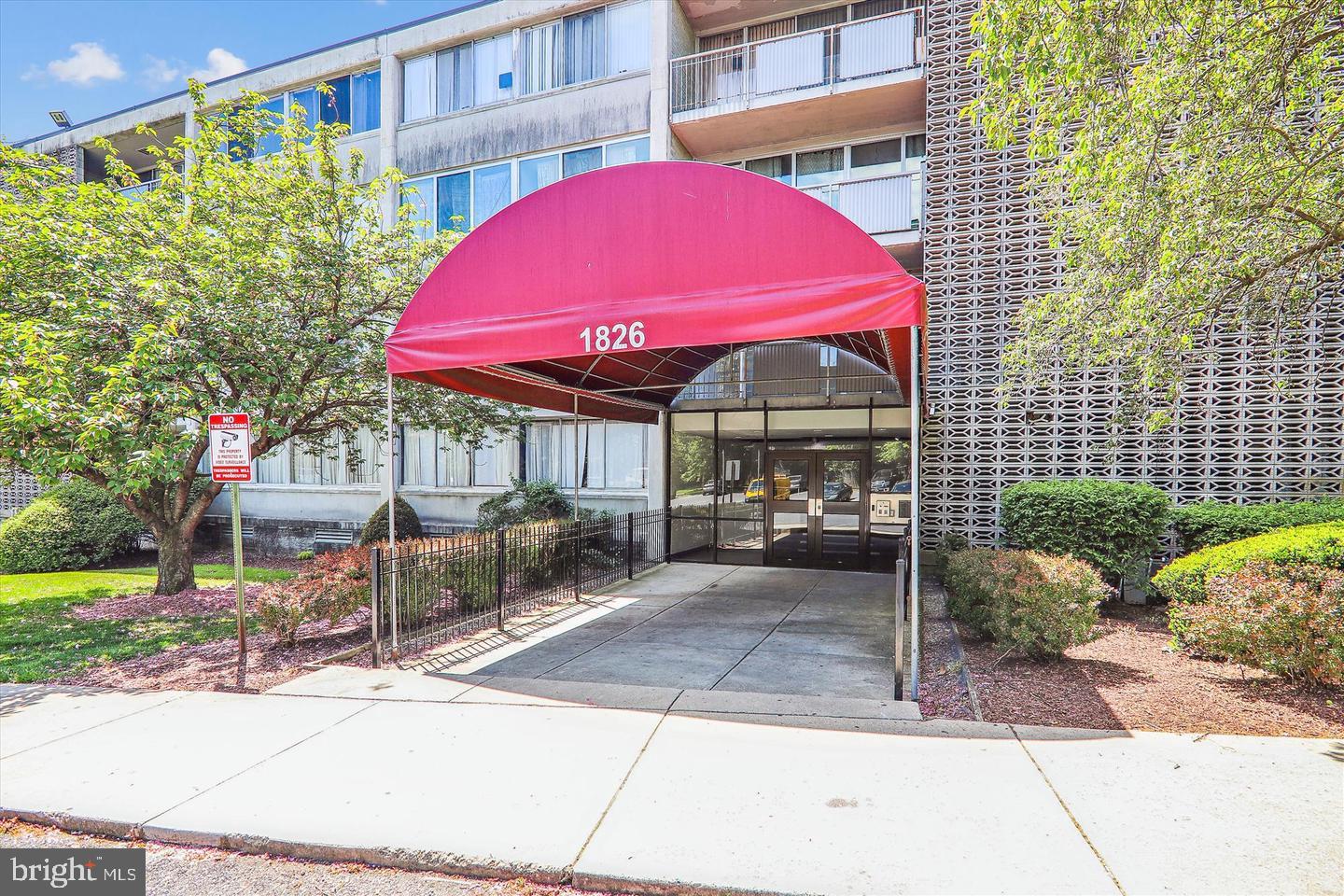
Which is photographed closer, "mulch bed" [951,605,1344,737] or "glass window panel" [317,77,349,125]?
"mulch bed" [951,605,1344,737]

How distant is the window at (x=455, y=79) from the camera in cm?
1508

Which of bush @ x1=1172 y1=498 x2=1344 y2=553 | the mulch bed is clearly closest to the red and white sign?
the mulch bed

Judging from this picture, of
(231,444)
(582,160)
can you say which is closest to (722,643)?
(231,444)

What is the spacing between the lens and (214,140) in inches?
373

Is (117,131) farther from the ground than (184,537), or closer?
farther from the ground

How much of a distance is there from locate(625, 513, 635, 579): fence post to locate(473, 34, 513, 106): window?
9.82 m

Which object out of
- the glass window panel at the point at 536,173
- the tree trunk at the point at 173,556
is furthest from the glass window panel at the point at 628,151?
the tree trunk at the point at 173,556

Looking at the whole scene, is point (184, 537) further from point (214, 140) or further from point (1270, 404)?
point (1270, 404)

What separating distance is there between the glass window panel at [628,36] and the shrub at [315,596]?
11.0 m

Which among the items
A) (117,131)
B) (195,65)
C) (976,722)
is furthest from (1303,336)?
(117,131)

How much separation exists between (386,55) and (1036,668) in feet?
57.5

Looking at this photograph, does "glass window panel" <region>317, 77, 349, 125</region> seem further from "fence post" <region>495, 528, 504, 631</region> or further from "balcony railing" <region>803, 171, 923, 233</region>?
"fence post" <region>495, 528, 504, 631</region>

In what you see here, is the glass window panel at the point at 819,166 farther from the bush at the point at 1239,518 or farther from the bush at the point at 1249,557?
the bush at the point at 1249,557

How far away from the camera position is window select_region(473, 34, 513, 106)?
48.3 ft
